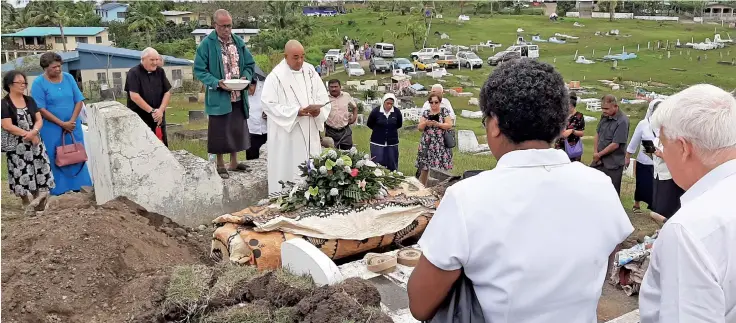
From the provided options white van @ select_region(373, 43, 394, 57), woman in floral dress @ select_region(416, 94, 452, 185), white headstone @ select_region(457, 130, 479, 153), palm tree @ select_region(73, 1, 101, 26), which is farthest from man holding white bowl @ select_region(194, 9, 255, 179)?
palm tree @ select_region(73, 1, 101, 26)

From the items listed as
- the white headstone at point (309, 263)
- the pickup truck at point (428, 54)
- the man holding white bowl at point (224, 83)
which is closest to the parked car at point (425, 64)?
the pickup truck at point (428, 54)

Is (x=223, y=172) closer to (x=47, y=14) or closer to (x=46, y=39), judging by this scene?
(x=46, y=39)

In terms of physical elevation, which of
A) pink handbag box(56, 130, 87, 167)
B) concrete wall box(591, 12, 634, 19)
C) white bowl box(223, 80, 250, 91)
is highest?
concrete wall box(591, 12, 634, 19)

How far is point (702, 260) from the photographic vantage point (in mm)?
1731

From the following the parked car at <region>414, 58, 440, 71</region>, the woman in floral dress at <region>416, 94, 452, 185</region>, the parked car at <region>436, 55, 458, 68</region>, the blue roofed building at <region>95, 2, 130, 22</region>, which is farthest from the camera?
the blue roofed building at <region>95, 2, 130, 22</region>

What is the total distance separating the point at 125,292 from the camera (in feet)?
14.5

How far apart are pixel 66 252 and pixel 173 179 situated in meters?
1.76

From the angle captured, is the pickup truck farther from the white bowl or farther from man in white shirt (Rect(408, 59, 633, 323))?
man in white shirt (Rect(408, 59, 633, 323))

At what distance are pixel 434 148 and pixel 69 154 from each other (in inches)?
177

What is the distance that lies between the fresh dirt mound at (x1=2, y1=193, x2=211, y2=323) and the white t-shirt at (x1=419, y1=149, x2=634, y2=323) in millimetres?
2859

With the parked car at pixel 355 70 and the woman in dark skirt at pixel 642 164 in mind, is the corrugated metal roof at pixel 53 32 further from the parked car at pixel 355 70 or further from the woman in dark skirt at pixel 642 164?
the woman in dark skirt at pixel 642 164

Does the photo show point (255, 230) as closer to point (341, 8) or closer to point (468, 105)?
point (468, 105)

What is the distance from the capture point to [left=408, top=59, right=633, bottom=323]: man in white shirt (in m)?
1.82

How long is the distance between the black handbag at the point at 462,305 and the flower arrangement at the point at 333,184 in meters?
3.70
